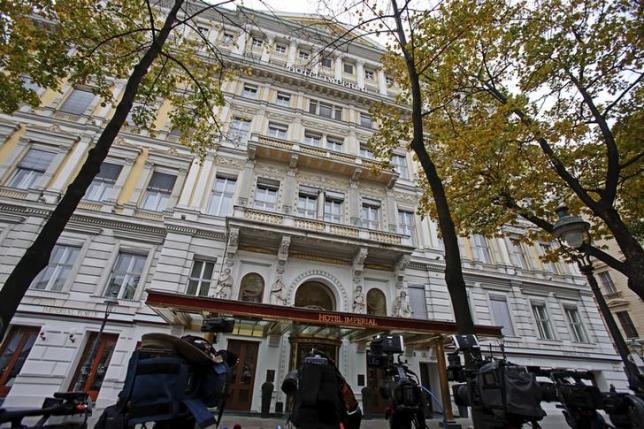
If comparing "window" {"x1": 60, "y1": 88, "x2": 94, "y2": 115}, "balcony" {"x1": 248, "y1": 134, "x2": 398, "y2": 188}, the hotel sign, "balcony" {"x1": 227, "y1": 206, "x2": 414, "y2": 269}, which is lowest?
"balcony" {"x1": 227, "y1": 206, "x2": 414, "y2": 269}

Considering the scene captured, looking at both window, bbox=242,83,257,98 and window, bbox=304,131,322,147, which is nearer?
window, bbox=304,131,322,147

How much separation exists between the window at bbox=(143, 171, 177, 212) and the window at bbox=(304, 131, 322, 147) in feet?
27.2

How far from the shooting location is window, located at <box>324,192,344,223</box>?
618 inches

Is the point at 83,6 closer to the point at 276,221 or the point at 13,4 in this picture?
the point at 13,4

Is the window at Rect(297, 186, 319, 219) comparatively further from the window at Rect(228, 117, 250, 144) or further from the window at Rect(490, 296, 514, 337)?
the window at Rect(490, 296, 514, 337)

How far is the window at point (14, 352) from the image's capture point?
963 cm

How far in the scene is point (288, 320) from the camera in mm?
9602

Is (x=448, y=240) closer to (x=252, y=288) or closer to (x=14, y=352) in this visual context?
(x=252, y=288)

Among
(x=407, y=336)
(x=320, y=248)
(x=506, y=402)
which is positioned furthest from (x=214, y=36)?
(x=506, y=402)

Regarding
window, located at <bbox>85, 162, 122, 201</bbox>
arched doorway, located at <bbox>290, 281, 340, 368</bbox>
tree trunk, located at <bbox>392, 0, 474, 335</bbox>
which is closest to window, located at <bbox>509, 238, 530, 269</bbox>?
arched doorway, located at <bbox>290, 281, 340, 368</bbox>

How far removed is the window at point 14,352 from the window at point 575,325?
25676mm

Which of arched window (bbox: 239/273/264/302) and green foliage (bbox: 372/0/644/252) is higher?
green foliage (bbox: 372/0/644/252)

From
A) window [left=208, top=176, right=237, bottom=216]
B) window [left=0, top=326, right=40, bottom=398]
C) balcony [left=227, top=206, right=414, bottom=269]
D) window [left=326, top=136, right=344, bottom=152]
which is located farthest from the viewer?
window [left=326, top=136, right=344, bottom=152]

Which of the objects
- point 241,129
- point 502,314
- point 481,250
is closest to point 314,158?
point 241,129
